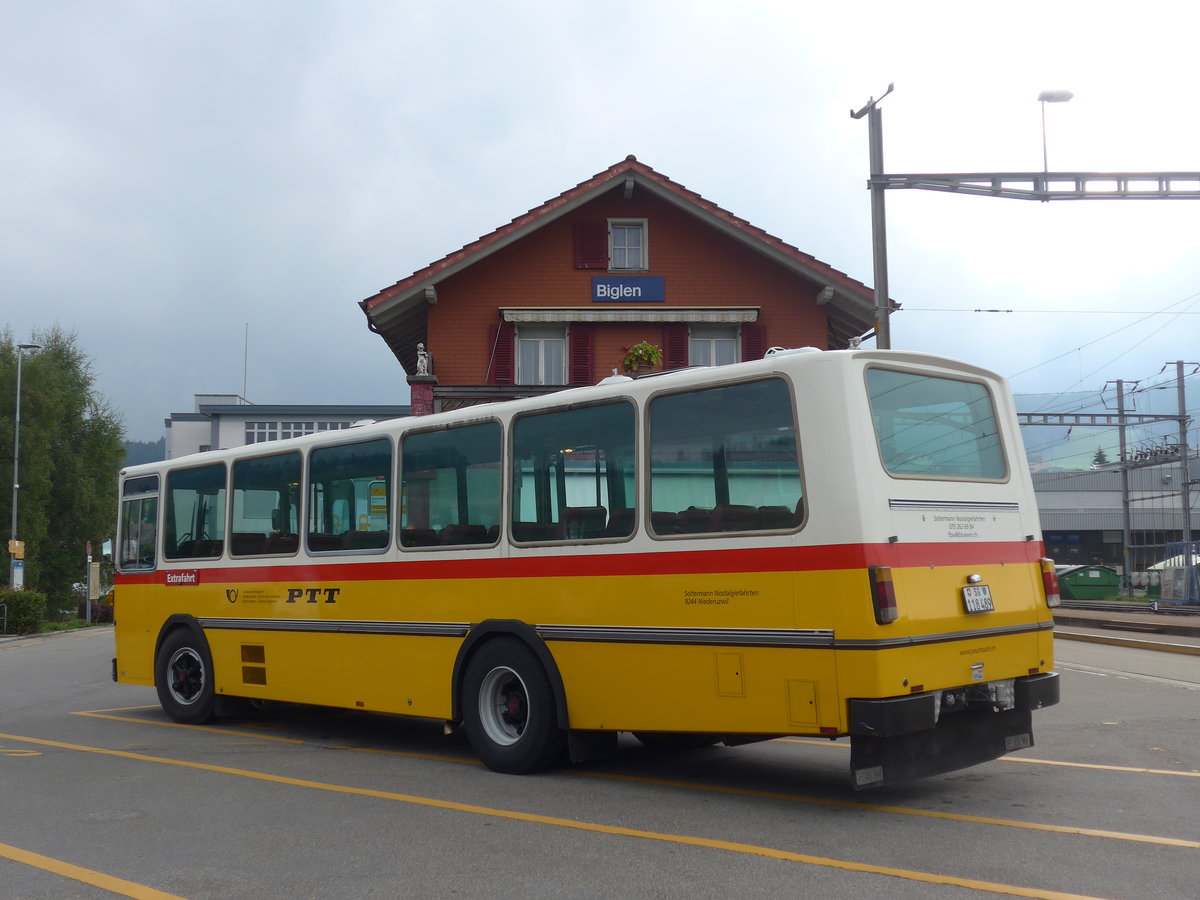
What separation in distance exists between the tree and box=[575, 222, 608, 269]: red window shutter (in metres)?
32.7

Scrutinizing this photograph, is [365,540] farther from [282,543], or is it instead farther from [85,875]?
[85,875]

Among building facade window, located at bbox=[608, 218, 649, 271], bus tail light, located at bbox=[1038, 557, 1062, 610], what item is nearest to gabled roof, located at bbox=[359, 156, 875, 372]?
building facade window, located at bbox=[608, 218, 649, 271]

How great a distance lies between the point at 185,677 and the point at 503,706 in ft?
15.7

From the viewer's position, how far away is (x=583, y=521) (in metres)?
8.21

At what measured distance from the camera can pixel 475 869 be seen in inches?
231

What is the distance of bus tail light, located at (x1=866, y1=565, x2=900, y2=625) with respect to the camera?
655 centimetres

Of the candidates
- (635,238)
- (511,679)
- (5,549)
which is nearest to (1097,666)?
(511,679)

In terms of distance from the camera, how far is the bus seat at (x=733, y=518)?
713cm

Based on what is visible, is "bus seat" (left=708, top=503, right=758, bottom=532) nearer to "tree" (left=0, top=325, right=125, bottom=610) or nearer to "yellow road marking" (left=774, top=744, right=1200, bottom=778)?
"yellow road marking" (left=774, top=744, right=1200, bottom=778)

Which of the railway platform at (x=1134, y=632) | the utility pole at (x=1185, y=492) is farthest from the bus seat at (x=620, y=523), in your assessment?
the utility pole at (x=1185, y=492)

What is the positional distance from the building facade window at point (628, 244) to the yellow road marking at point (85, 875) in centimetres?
2346

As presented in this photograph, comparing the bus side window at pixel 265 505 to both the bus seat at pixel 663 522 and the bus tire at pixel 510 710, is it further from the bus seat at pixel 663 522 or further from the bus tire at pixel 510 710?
the bus seat at pixel 663 522

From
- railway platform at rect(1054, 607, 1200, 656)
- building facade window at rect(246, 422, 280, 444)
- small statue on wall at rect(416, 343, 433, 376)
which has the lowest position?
railway platform at rect(1054, 607, 1200, 656)

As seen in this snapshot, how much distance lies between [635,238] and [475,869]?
24286mm
